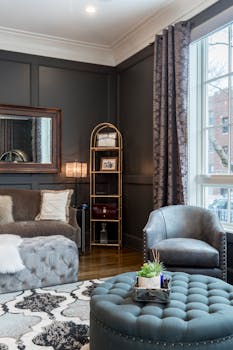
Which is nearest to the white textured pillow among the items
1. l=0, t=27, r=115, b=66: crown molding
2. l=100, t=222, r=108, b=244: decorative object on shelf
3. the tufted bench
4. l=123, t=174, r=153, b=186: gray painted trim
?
l=100, t=222, r=108, b=244: decorative object on shelf

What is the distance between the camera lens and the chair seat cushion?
2.87 m

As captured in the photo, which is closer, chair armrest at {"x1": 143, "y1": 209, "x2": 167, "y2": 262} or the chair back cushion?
chair armrest at {"x1": 143, "y1": 209, "x2": 167, "y2": 262}

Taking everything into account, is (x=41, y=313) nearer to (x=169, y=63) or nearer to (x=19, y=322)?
(x=19, y=322)

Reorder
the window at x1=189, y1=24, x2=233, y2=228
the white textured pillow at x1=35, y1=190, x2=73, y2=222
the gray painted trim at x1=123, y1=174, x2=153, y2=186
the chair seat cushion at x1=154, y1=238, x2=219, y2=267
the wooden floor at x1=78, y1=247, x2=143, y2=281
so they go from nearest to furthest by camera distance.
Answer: the chair seat cushion at x1=154, y1=238, x2=219, y2=267
the window at x1=189, y1=24, x2=233, y2=228
the wooden floor at x1=78, y1=247, x2=143, y2=281
the white textured pillow at x1=35, y1=190, x2=73, y2=222
the gray painted trim at x1=123, y1=174, x2=153, y2=186

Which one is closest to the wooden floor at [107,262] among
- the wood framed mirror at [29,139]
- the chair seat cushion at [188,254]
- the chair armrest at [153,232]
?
the chair armrest at [153,232]

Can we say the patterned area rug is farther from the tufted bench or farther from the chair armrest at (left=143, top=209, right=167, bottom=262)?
the chair armrest at (left=143, top=209, right=167, bottom=262)

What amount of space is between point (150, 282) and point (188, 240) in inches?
57.6

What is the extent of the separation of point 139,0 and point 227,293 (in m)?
3.42

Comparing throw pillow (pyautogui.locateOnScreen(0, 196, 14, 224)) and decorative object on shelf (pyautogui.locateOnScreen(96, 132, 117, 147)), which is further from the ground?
decorative object on shelf (pyautogui.locateOnScreen(96, 132, 117, 147))

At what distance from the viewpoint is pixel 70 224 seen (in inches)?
179

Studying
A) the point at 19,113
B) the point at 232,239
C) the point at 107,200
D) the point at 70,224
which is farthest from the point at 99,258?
the point at 19,113

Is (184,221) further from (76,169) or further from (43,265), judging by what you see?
(76,169)

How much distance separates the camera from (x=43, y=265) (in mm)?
3150

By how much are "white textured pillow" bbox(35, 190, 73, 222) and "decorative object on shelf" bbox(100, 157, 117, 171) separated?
867 mm
